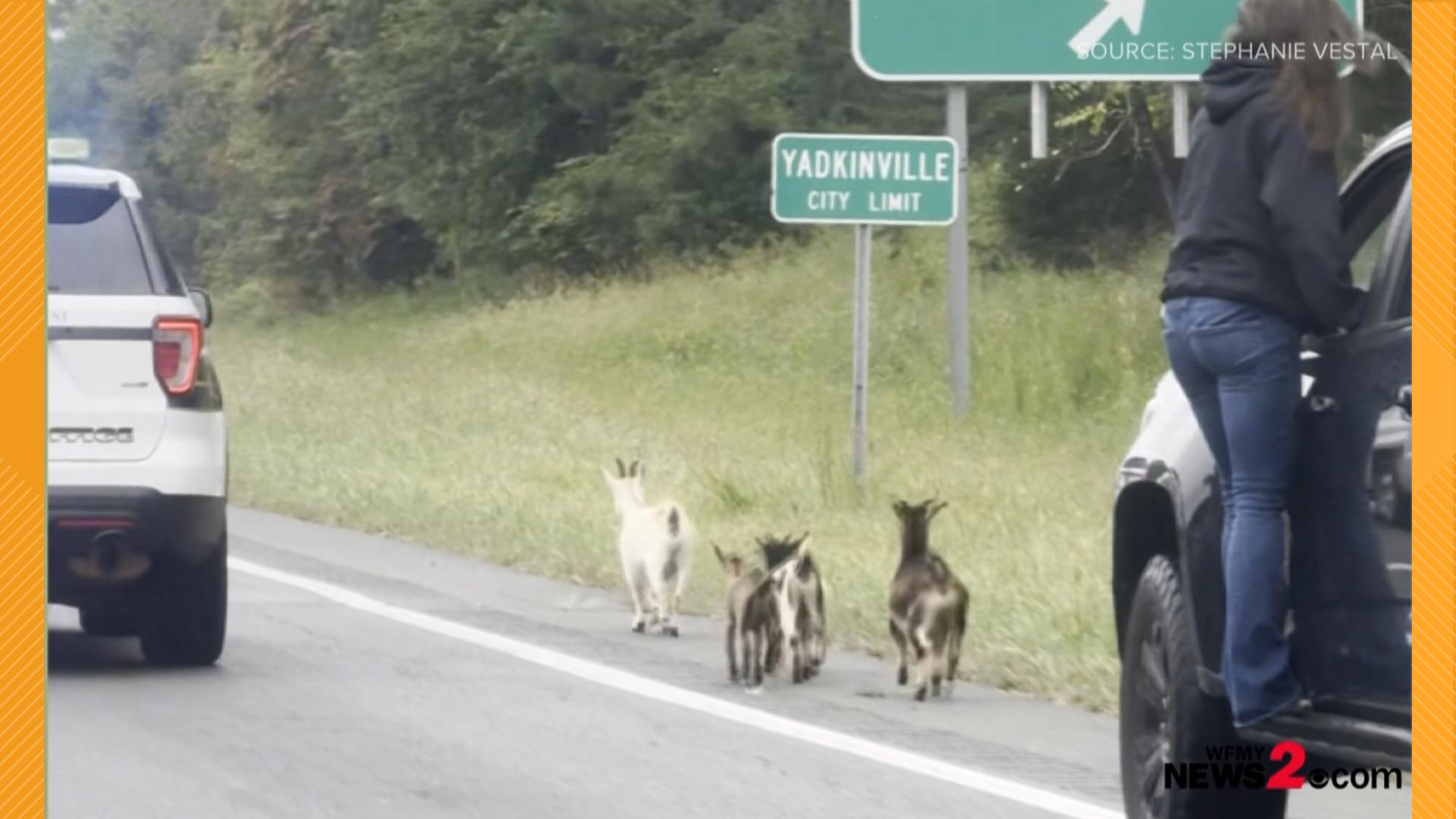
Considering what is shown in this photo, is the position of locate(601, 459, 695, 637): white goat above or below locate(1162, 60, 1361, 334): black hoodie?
below

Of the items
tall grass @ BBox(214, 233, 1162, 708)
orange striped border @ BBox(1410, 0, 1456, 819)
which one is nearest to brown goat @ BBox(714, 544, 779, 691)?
tall grass @ BBox(214, 233, 1162, 708)

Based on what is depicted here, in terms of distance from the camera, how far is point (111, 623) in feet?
38.0

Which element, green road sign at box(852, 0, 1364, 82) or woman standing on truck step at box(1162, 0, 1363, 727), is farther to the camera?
green road sign at box(852, 0, 1364, 82)

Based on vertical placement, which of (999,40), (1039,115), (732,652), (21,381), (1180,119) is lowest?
(732,652)

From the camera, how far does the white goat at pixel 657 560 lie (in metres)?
12.0

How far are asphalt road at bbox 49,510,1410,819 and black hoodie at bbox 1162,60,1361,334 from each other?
206cm

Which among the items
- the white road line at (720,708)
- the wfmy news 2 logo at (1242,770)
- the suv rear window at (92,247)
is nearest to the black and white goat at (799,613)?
the white road line at (720,708)

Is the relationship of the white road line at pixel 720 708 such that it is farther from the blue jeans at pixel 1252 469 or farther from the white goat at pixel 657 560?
the blue jeans at pixel 1252 469

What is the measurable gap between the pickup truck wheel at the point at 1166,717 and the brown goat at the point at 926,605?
289 centimetres

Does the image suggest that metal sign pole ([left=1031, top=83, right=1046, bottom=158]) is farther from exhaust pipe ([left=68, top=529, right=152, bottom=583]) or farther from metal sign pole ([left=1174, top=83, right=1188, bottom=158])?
exhaust pipe ([left=68, top=529, right=152, bottom=583])

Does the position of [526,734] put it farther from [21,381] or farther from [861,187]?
[861,187]

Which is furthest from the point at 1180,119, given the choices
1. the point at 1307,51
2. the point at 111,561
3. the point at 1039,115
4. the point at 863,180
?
the point at 1307,51

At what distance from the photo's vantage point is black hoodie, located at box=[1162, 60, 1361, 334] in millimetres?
6121

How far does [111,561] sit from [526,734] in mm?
2118
